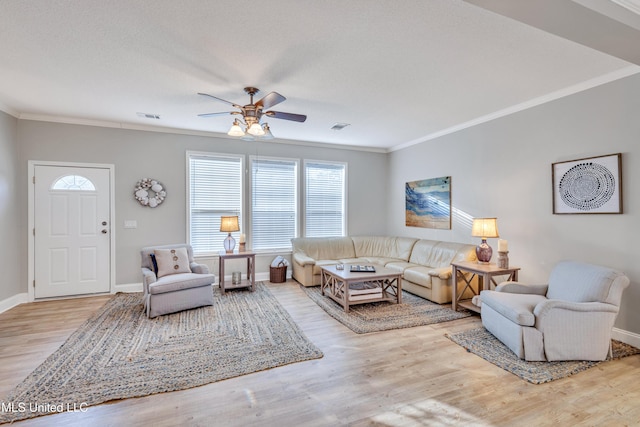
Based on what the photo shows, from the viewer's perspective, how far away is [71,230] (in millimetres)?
4465

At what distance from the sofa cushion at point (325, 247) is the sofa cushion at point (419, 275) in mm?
1509

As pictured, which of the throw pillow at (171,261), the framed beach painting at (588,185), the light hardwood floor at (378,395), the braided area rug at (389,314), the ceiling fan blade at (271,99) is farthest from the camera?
the throw pillow at (171,261)

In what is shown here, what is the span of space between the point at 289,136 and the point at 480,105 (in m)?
3.12

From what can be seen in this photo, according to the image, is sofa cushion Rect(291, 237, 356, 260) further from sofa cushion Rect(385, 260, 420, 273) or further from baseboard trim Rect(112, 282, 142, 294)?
baseboard trim Rect(112, 282, 142, 294)

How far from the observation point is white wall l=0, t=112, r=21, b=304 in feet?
12.9

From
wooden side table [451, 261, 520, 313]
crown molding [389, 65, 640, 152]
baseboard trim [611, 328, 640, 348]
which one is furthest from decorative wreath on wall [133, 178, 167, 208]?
baseboard trim [611, 328, 640, 348]

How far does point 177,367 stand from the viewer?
250 centimetres

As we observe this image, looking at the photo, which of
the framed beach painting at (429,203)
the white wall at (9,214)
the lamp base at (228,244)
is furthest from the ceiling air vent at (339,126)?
the white wall at (9,214)

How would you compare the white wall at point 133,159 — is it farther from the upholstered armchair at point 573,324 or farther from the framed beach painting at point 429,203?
the upholstered armchair at point 573,324

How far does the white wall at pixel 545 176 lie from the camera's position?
9.46 ft

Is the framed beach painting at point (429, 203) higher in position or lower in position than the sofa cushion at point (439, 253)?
higher

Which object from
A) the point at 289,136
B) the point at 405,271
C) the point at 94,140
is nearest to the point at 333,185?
the point at 289,136

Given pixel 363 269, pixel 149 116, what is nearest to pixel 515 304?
pixel 363 269

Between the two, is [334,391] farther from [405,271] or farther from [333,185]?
→ [333,185]
